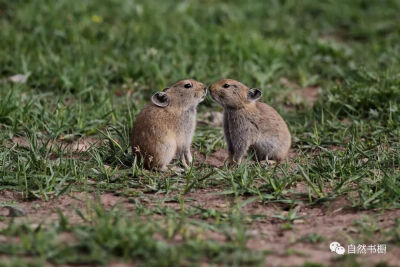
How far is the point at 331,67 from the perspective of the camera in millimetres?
9828

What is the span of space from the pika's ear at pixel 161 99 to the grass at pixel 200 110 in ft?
1.82

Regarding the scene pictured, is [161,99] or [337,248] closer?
[337,248]

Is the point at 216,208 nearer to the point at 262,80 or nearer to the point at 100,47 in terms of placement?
the point at 262,80

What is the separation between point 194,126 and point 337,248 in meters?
2.63

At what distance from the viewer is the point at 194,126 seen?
22.9 feet

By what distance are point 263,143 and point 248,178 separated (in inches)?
45.5

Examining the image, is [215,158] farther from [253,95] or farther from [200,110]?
[200,110]

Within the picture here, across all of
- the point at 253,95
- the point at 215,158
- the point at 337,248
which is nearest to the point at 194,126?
the point at 215,158

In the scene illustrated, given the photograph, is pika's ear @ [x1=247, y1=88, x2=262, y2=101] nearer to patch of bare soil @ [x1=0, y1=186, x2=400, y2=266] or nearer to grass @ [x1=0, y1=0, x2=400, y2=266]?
grass @ [x1=0, y1=0, x2=400, y2=266]

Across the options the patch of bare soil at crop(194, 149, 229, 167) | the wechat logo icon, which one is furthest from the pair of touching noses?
the wechat logo icon

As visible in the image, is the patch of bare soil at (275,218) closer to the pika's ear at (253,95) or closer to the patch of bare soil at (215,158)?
the patch of bare soil at (215,158)

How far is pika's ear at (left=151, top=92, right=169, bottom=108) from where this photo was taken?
6.80 m

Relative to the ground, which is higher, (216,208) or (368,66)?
(368,66)

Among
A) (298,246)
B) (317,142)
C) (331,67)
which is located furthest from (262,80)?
(298,246)
